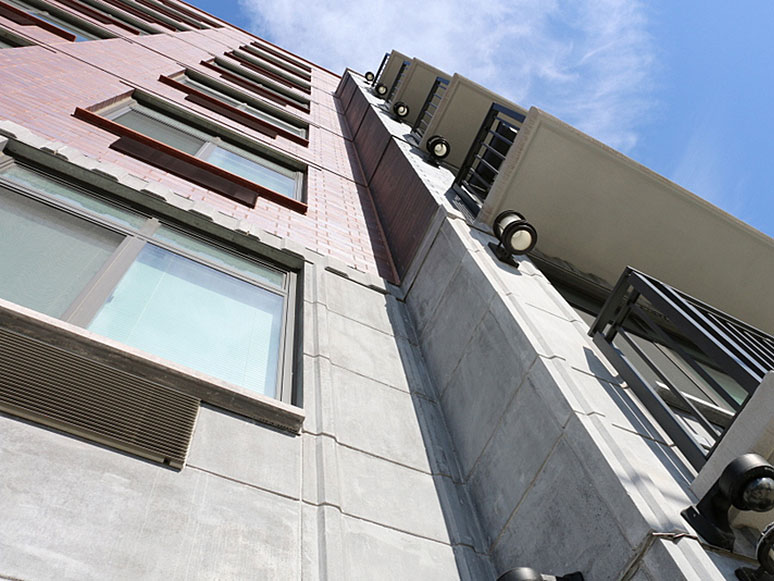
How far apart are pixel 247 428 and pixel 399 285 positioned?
3935 mm

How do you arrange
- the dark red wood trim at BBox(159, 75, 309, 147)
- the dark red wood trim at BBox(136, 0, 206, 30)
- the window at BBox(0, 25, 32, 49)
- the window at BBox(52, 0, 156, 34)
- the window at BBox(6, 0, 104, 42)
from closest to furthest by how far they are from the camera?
1. the window at BBox(0, 25, 32, 49)
2. the dark red wood trim at BBox(159, 75, 309, 147)
3. the window at BBox(6, 0, 104, 42)
4. the window at BBox(52, 0, 156, 34)
5. the dark red wood trim at BBox(136, 0, 206, 30)

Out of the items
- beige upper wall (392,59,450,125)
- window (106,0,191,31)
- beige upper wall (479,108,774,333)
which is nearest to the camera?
beige upper wall (479,108,774,333)

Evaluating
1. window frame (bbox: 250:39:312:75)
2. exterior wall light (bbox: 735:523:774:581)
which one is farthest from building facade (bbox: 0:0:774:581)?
window frame (bbox: 250:39:312:75)

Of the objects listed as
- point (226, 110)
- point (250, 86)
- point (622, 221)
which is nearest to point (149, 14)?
point (250, 86)

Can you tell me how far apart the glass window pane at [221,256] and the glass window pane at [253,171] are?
3.13 meters

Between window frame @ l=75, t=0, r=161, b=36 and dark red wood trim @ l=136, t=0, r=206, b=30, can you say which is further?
dark red wood trim @ l=136, t=0, r=206, b=30

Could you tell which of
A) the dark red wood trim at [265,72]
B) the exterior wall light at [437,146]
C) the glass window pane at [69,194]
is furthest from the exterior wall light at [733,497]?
the dark red wood trim at [265,72]

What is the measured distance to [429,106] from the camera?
1606 cm

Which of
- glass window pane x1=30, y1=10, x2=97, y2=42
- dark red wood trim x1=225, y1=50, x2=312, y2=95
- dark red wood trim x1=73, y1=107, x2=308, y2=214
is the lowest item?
dark red wood trim x1=73, y1=107, x2=308, y2=214

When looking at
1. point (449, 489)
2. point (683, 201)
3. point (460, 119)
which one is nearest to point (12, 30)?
point (460, 119)

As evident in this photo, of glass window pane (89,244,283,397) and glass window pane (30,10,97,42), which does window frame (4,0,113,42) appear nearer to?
glass window pane (30,10,97,42)

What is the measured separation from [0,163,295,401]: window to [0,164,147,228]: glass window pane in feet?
0.04

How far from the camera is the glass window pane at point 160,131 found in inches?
348

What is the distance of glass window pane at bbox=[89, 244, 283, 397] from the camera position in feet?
14.7
